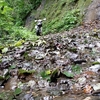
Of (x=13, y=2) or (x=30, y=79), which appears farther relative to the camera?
(x=13, y=2)

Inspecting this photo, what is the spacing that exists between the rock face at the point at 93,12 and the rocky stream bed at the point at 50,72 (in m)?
6.48

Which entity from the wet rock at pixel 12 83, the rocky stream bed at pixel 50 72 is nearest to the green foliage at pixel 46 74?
the rocky stream bed at pixel 50 72

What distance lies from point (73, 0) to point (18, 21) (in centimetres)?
1097

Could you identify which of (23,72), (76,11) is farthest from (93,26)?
(23,72)

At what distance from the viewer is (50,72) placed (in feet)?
16.8

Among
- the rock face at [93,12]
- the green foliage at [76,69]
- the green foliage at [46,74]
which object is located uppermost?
the rock face at [93,12]

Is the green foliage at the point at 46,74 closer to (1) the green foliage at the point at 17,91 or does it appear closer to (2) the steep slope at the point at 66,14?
(1) the green foliage at the point at 17,91

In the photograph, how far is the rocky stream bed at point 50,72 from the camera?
4.11 meters

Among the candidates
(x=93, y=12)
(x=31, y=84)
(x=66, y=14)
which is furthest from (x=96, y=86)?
(x=66, y=14)

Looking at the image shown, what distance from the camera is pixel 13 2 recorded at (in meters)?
28.9

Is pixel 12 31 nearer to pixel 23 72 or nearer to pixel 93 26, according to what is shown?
pixel 93 26

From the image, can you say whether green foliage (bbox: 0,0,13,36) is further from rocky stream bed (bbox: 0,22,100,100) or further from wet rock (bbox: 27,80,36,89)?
wet rock (bbox: 27,80,36,89)

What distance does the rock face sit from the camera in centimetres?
1416

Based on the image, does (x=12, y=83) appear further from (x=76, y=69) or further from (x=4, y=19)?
(x=4, y=19)
